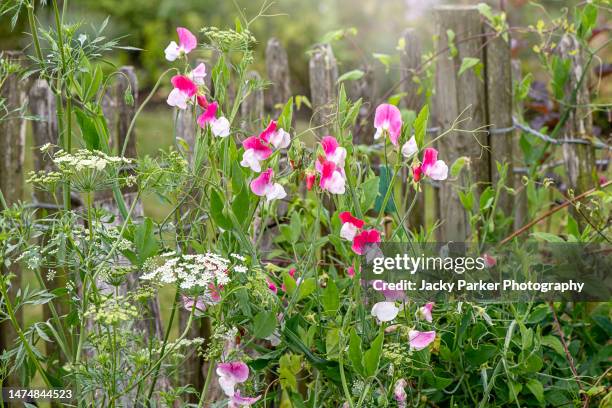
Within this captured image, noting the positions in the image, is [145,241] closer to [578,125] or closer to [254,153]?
[254,153]

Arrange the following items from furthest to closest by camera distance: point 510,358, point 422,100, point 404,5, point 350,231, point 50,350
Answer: point 404,5
point 422,100
point 50,350
point 510,358
point 350,231

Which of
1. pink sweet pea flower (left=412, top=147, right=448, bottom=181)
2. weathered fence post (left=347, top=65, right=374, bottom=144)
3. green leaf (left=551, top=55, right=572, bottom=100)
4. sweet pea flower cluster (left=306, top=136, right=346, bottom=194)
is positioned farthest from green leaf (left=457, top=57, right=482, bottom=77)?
sweet pea flower cluster (left=306, top=136, right=346, bottom=194)

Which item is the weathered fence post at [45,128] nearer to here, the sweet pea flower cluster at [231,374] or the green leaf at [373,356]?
the sweet pea flower cluster at [231,374]

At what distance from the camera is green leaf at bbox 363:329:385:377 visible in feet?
4.60

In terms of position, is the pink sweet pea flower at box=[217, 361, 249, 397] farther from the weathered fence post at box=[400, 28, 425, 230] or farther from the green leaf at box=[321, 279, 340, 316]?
the weathered fence post at box=[400, 28, 425, 230]

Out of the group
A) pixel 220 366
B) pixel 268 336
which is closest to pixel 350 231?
pixel 268 336

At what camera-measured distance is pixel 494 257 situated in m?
2.05

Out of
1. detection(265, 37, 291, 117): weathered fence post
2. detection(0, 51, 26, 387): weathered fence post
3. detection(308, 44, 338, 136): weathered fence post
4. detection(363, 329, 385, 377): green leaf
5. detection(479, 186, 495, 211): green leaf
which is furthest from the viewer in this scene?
detection(265, 37, 291, 117): weathered fence post

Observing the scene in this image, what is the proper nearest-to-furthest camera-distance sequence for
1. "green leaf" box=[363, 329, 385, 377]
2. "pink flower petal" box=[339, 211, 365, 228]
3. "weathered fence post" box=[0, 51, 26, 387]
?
"green leaf" box=[363, 329, 385, 377] < "pink flower petal" box=[339, 211, 365, 228] < "weathered fence post" box=[0, 51, 26, 387]

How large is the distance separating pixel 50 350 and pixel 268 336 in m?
1.18


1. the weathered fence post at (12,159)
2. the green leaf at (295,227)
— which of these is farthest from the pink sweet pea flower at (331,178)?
the weathered fence post at (12,159)

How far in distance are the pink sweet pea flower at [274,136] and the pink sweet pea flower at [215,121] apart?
2.6 inches

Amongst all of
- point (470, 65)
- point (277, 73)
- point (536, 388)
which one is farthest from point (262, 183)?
point (277, 73)

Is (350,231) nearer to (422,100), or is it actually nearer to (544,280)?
(544,280)
